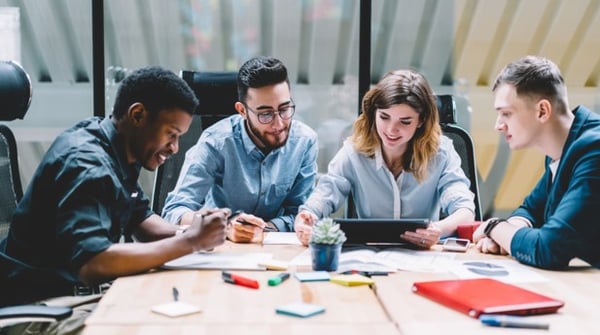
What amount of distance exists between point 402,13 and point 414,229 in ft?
9.86

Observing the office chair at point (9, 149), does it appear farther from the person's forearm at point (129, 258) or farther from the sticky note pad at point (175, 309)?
the sticky note pad at point (175, 309)

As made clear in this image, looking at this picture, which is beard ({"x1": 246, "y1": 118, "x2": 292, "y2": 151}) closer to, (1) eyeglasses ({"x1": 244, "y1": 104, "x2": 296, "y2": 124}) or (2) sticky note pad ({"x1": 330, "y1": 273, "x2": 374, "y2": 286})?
(1) eyeglasses ({"x1": 244, "y1": 104, "x2": 296, "y2": 124})

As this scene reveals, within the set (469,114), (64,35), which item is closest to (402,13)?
(469,114)

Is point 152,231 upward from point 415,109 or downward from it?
downward

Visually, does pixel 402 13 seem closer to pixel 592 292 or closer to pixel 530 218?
pixel 530 218

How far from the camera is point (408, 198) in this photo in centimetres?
246

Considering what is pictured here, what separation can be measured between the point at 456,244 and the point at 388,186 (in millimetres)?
483

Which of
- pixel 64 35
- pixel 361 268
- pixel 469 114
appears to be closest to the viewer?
pixel 361 268

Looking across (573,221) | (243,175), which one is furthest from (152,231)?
(573,221)

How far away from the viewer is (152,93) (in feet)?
5.90

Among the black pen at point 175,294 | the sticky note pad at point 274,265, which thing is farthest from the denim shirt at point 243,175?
the black pen at point 175,294

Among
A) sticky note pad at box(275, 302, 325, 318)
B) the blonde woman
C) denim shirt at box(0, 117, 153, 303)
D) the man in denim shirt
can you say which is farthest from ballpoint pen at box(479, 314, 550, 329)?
the blonde woman

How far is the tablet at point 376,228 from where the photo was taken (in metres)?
1.91

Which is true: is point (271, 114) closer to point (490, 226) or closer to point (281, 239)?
point (281, 239)
